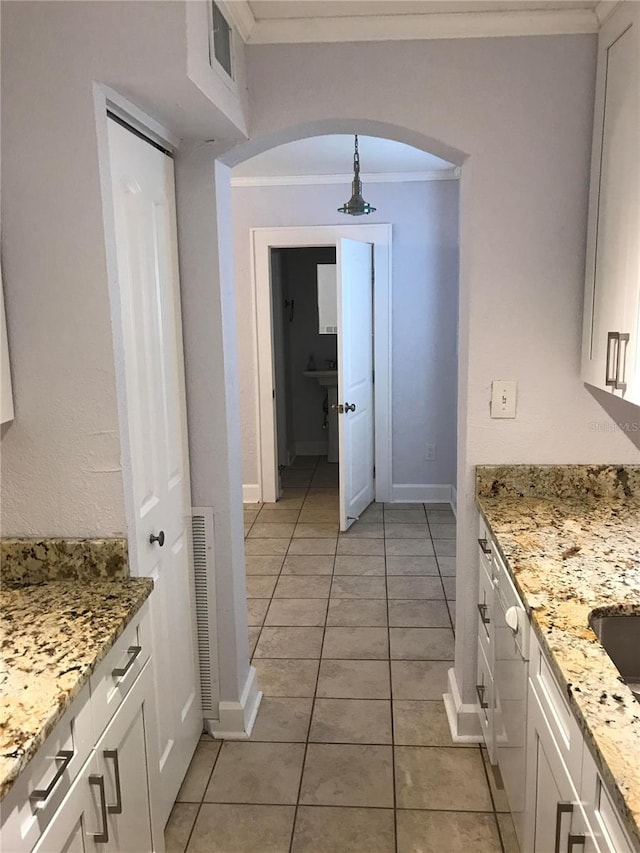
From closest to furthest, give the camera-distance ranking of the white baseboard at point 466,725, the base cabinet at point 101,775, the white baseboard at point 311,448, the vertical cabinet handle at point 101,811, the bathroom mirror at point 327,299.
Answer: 1. the base cabinet at point 101,775
2. the vertical cabinet handle at point 101,811
3. the white baseboard at point 466,725
4. the bathroom mirror at point 327,299
5. the white baseboard at point 311,448

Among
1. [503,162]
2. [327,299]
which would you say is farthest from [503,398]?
[327,299]

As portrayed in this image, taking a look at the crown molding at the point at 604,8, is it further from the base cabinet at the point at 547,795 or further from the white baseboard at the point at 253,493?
the white baseboard at the point at 253,493

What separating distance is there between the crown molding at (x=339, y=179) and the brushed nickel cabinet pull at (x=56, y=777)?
442cm

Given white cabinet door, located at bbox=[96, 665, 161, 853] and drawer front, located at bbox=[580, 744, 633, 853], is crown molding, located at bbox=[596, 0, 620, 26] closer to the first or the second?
drawer front, located at bbox=[580, 744, 633, 853]

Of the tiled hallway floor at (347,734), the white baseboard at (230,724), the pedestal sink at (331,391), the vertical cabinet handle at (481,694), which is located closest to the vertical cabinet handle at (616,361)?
the vertical cabinet handle at (481,694)

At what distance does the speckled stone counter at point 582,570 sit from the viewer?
3.78 ft

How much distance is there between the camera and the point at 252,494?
550 centimetres

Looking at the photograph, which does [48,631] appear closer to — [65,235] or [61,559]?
[61,559]

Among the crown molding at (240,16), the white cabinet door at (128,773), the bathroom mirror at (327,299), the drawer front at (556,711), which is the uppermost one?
the crown molding at (240,16)

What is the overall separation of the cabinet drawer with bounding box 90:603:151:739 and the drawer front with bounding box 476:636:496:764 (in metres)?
1.13

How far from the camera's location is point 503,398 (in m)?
2.37

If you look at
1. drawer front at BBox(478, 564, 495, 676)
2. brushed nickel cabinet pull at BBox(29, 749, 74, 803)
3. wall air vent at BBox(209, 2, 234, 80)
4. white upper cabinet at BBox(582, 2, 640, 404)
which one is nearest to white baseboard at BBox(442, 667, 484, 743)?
drawer front at BBox(478, 564, 495, 676)

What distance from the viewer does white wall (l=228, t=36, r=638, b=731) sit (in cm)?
218

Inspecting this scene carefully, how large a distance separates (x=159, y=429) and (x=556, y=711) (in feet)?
4.36
